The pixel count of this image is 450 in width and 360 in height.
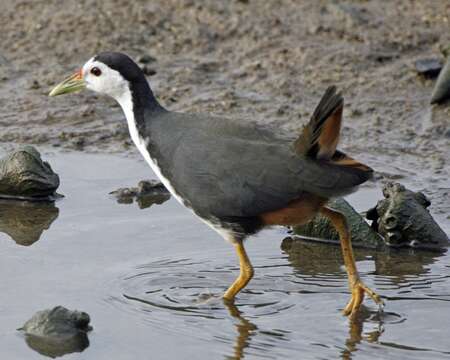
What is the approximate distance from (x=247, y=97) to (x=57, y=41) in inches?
76.6

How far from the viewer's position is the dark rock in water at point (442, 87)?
345 inches

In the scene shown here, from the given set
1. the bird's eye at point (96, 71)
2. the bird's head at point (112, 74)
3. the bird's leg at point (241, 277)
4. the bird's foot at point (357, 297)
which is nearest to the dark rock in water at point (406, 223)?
the bird's foot at point (357, 297)

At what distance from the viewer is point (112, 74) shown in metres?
6.67

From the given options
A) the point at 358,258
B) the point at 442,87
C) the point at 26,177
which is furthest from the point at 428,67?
the point at 26,177

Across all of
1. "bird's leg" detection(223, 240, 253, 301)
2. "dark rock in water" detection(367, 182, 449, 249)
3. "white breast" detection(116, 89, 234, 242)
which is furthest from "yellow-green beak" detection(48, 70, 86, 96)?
"dark rock in water" detection(367, 182, 449, 249)

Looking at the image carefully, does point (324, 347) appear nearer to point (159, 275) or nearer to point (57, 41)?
point (159, 275)

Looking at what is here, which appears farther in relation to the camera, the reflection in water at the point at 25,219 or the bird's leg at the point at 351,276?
the reflection in water at the point at 25,219

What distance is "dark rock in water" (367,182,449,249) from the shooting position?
23.1 ft

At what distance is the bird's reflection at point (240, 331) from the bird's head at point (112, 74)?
1.35 meters

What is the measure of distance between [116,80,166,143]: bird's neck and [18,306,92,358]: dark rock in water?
3.94ft

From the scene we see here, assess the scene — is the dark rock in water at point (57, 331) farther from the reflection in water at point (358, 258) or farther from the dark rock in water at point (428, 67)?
the dark rock in water at point (428, 67)

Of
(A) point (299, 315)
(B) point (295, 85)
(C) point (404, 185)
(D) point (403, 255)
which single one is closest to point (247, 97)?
(B) point (295, 85)

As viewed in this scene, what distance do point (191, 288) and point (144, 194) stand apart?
1510mm

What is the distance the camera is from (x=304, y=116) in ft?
29.6
